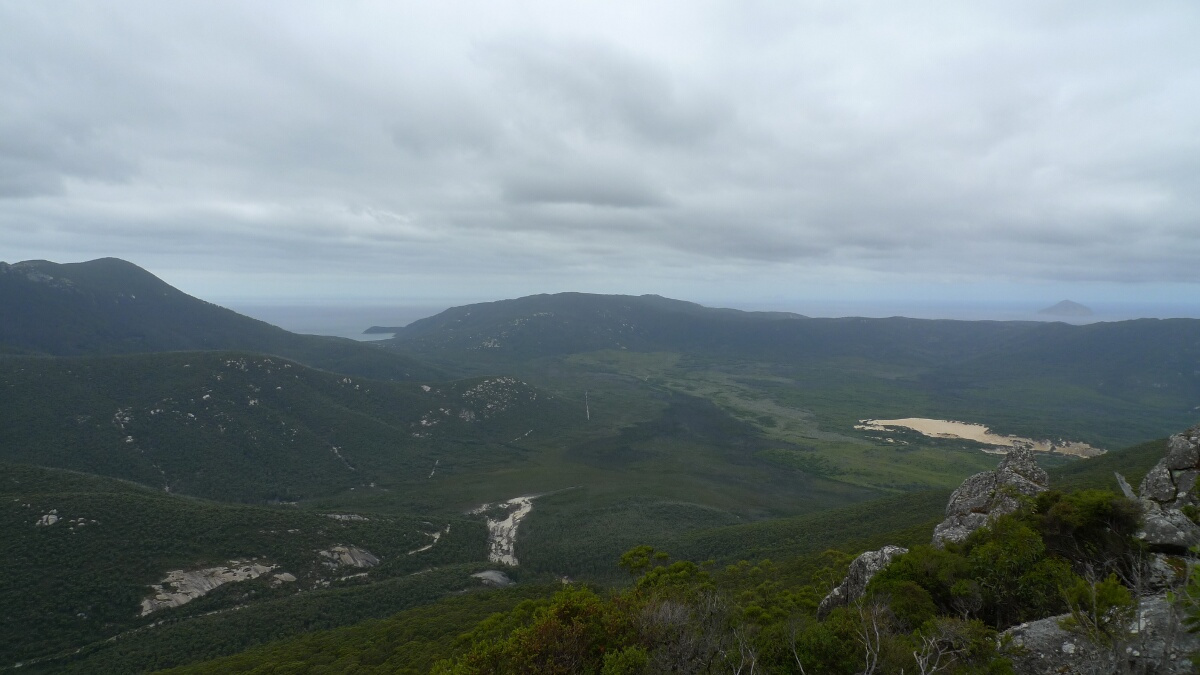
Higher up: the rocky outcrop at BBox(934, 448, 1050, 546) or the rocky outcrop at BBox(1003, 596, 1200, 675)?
the rocky outcrop at BBox(1003, 596, 1200, 675)

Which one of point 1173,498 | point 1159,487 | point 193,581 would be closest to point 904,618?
point 1173,498

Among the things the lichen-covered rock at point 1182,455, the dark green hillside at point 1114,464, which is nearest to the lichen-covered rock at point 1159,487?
the lichen-covered rock at point 1182,455

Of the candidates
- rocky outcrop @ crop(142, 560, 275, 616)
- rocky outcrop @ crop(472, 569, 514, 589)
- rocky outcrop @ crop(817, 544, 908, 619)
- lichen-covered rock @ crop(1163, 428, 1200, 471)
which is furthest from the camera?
rocky outcrop @ crop(472, 569, 514, 589)

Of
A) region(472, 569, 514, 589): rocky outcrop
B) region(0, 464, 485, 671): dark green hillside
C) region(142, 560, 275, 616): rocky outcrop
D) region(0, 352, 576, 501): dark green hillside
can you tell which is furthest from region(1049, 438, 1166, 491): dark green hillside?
region(0, 352, 576, 501): dark green hillside

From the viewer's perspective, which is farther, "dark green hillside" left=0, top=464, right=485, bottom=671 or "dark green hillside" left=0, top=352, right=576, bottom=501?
"dark green hillside" left=0, top=352, right=576, bottom=501

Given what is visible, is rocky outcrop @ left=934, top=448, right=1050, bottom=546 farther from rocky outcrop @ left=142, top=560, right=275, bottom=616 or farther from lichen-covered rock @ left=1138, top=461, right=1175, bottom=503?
rocky outcrop @ left=142, top=560, right=275, bottom=616

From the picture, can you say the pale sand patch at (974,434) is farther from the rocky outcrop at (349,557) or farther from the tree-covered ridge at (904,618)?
the rocky outcrop at (349,557)

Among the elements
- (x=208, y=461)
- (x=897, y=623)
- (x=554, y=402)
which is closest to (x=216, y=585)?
(x=208, y=461)

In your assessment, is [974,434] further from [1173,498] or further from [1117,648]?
[1117,648]
